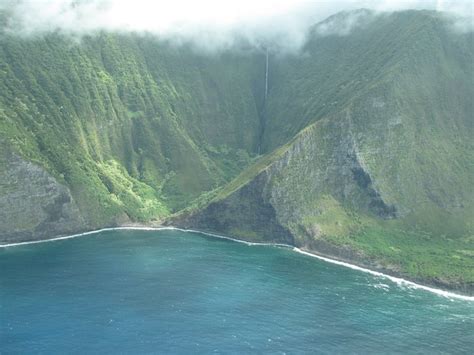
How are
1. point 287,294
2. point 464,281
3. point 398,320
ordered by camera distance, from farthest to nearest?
point 464,281
point 287,294
point 398,320

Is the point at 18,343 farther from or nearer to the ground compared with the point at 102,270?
nearer to the ground

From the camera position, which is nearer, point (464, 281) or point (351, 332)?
point (351, 332)

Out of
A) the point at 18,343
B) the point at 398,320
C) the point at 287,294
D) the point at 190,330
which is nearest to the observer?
the point at 18,343

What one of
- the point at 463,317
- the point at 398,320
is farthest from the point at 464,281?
the point at 398,320

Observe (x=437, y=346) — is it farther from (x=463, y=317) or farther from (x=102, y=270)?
(x=102, y=270)

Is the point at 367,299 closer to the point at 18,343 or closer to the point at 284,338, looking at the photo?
the point at 284,338

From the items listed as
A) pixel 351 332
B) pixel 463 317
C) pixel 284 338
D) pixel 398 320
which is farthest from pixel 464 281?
pixel 284 338
